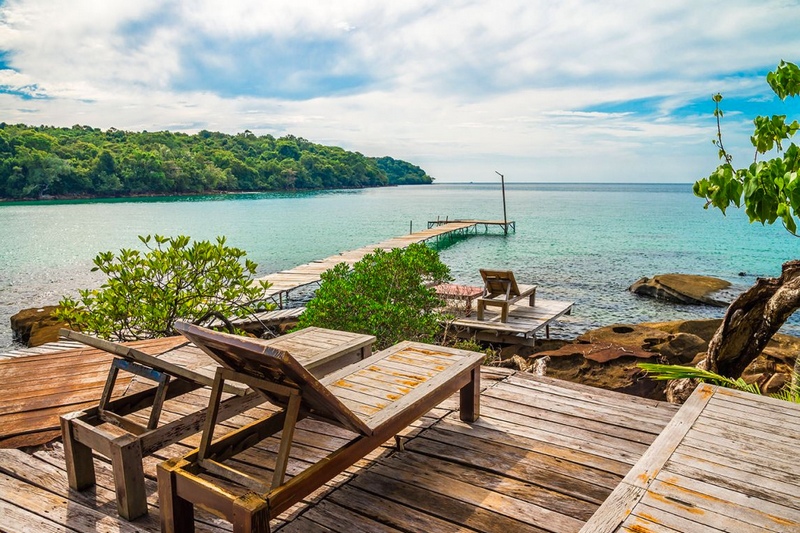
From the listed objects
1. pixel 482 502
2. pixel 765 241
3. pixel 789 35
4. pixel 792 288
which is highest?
pixel 789 35

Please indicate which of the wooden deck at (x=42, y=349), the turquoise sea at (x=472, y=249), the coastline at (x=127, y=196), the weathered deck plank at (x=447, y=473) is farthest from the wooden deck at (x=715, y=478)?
the coastline at (x=127, y=196)

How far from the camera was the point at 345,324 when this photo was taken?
6.37m

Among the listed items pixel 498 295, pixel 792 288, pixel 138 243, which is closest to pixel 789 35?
pixel 498 295

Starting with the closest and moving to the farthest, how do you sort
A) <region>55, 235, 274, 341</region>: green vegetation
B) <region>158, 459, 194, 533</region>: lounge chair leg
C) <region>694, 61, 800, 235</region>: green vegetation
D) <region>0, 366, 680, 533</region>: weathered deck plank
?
<region>158, 459, 194, 533</region>: lounge chair leg
<region>0, 366, 680, 533</region>: weathered deck plank
<region>694, 61, 800, 235</region>: green vegetation
<region>55, 235, 274, 341</region>: green vegetation

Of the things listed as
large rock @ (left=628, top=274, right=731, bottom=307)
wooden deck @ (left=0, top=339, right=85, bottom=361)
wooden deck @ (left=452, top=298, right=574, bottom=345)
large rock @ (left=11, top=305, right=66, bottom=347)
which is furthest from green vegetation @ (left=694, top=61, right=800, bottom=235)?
large rock @ (left=628, top=274, right=731, bottom=307)

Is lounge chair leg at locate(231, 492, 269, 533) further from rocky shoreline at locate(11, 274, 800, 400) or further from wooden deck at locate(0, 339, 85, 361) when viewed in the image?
rocky shoreline at locate(11, 274, 800, 400)

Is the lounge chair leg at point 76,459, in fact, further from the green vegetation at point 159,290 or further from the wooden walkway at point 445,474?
the green vegetation at point 159,290

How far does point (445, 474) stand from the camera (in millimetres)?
2854

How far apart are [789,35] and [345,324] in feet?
35.9

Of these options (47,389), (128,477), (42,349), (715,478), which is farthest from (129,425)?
(42,349)

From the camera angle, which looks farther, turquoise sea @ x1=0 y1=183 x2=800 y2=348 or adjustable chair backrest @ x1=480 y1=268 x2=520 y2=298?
turquoise sea @ x1=0 y1=183 x2=800 y2=348

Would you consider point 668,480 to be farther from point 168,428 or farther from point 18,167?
point 18,167

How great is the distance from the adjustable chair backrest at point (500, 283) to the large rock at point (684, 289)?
1018 cm

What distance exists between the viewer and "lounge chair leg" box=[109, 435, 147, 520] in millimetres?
2322
